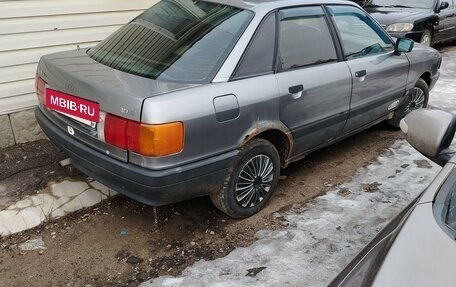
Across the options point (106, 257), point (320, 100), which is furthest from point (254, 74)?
point (106, 257)

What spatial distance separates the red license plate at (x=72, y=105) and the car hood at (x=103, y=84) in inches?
1.5

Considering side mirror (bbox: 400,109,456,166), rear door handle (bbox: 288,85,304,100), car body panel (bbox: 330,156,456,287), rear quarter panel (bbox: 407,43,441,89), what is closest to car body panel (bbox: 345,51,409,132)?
rear quarter panel (bbox: 407,43,441,89)

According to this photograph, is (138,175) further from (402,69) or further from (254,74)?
(402,69)

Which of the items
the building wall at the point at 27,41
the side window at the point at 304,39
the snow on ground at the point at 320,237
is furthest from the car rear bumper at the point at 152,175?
the building wall at the point at 27,41

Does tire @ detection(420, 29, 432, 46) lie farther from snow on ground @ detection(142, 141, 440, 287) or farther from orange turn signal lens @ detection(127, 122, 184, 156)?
orange turn signal lens @ detection(127, 122, 184, 156)

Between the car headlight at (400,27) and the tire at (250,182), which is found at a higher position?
the car headlight at (400,27)

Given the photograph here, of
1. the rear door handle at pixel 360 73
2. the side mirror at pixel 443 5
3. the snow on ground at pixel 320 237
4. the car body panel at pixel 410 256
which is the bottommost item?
the snow on ground at pixel 320 237

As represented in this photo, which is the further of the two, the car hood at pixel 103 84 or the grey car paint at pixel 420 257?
the car hood at pixel 103 84

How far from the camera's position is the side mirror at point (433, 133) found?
2145 mm

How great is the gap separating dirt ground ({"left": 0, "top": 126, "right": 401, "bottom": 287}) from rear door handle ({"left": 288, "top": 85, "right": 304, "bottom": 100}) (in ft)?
2.93

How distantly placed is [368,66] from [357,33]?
39cm

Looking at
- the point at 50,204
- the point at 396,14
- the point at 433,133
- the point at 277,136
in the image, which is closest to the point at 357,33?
the point at 277,136

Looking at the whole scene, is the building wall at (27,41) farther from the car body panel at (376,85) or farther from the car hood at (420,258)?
the car hood at (420,258)

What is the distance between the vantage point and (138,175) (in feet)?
9.21
